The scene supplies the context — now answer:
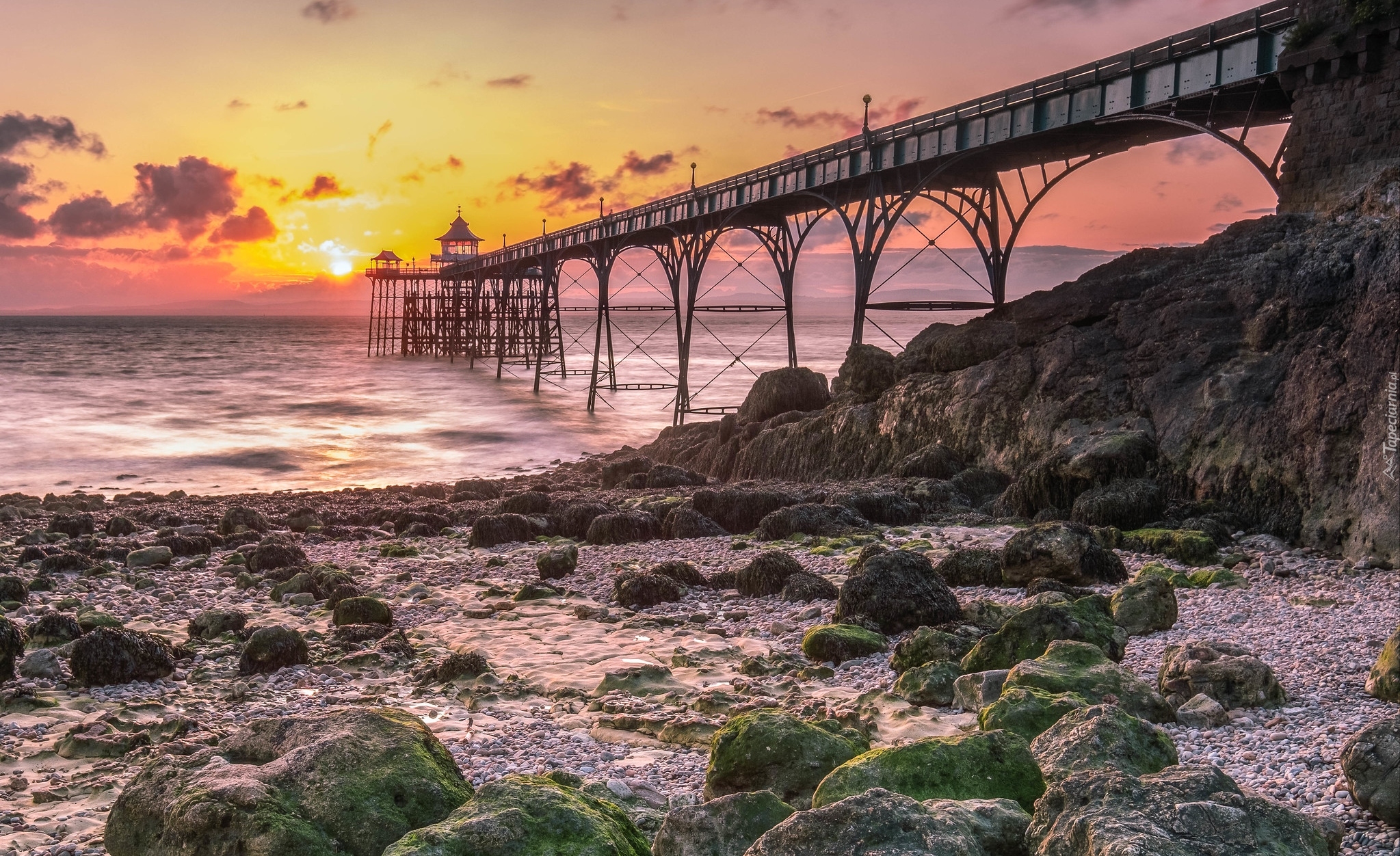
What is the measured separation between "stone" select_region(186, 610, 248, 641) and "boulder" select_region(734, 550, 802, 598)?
4.19 m

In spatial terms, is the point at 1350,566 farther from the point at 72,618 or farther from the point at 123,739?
the point at 72,618

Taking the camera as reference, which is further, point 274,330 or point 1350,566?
point 274,330

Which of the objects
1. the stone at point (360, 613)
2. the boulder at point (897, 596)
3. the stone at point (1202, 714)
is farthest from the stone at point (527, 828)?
the stone at point (360, 613)

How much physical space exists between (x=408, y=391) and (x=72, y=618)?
1565 inches

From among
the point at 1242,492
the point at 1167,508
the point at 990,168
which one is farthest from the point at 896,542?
the point at 990,168

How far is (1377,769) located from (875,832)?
206cm

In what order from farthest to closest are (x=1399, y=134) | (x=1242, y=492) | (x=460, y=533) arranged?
(x=460, y=533) < (x=1399, y=134) < (x=1242, y=492)

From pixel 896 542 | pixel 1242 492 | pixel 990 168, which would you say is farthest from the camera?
pixel 990 168

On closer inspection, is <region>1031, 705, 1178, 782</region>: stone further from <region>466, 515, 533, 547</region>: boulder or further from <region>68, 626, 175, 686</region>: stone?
<region>466, 515, 533, 547</region>: boulder

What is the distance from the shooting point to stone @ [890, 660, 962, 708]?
5.57 meters

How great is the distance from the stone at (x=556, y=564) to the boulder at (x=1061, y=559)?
13.8 feet

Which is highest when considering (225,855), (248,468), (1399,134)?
(1399,134)

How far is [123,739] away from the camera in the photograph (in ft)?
18.0

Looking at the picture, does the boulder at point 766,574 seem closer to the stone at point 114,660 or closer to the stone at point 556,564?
the stone at point 556,564
